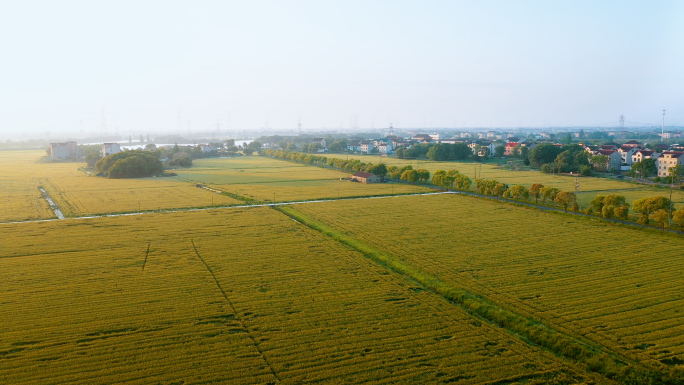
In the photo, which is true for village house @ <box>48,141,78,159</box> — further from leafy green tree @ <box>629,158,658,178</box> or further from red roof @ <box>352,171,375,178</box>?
leafy green tree @ <box>629,158,658,178</box>

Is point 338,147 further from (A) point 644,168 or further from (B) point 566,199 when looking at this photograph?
(B) point 566,199

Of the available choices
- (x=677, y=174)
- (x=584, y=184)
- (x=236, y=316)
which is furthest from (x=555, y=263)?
(x=677, y=174)

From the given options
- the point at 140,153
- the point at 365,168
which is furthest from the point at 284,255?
the point at 140,153

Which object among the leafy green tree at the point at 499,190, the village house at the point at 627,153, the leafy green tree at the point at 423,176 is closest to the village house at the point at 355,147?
the village house at the point at 627,153

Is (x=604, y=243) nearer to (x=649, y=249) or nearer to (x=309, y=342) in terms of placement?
(x=649, y=249)

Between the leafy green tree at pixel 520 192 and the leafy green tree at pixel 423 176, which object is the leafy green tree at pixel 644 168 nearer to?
the leafy green tree at pixel 423 176
